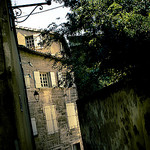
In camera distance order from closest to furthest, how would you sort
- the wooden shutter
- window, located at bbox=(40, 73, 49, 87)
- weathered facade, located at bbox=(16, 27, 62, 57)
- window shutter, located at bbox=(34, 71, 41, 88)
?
1. window shutter, located at bbox=(34, 71, 41, 88)
2. window, located at bbox=(40, 73, 49, 87)
3. weathered facade, located at bbox=(16, 27, 62, 57)
4. the wooden shutter

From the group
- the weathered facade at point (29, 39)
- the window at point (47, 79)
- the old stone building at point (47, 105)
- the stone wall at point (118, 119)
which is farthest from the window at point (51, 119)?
the stone wall at point (118, 119)

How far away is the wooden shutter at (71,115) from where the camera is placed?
52.5ft

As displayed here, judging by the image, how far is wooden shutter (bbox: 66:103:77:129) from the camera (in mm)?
15998

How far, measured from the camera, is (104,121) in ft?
15.4

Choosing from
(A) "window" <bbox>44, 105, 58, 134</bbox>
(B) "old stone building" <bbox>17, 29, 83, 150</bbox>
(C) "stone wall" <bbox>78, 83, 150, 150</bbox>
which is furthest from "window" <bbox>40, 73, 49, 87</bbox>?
(C) "stone wall" <bbox>78, 83, 150, 150</bbox>

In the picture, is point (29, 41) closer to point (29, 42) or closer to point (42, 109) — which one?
point (29, 42)

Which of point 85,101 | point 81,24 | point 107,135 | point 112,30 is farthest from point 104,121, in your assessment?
point 81,24

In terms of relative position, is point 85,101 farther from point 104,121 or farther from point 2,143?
point 2,143

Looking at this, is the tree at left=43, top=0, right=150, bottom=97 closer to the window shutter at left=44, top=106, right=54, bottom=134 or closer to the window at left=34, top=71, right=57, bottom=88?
the window shutter at left=44, top=106, right=54, bottom=134

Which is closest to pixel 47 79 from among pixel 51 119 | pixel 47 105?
pixel 47 105

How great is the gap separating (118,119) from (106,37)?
15.1ft

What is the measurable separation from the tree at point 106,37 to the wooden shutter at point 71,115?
6.50 meters

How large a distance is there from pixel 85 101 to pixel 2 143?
3460mm

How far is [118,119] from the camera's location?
3855mm
